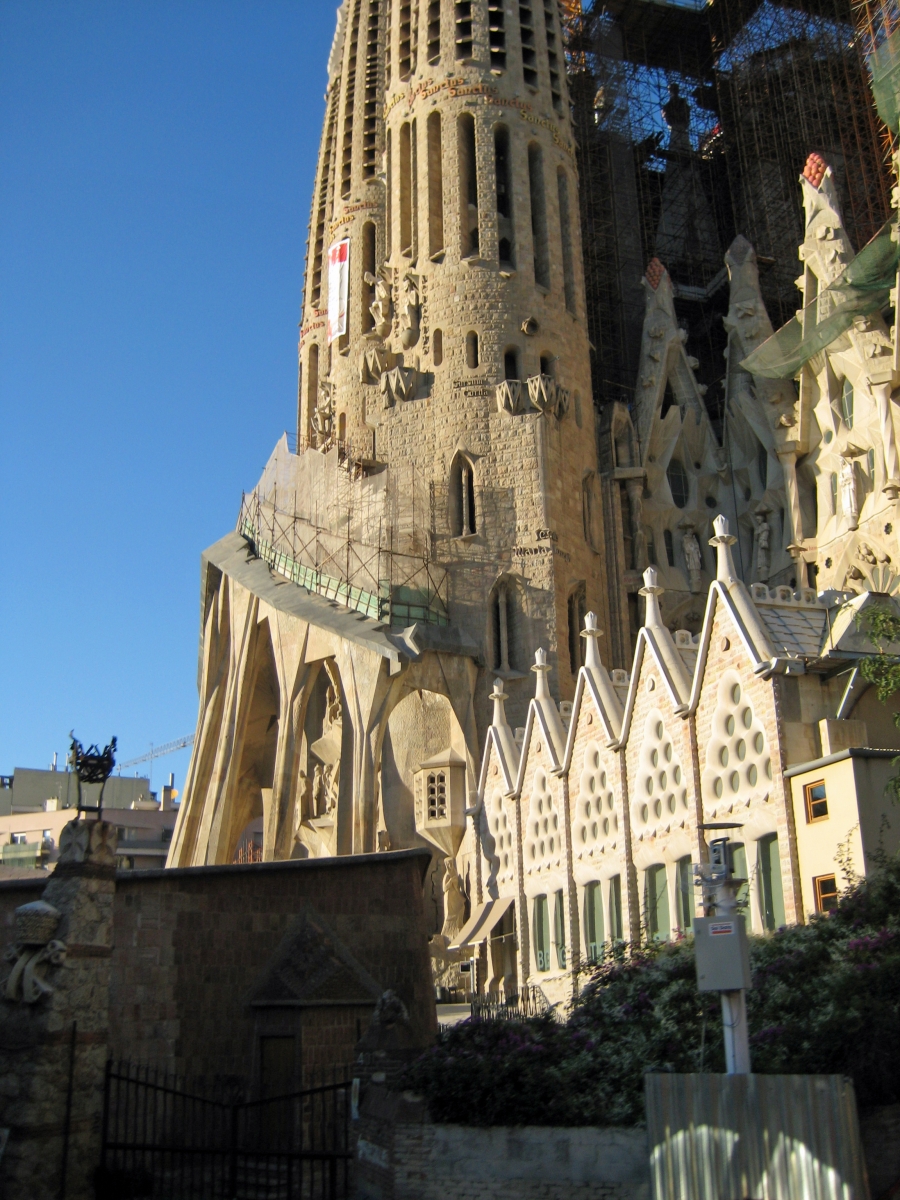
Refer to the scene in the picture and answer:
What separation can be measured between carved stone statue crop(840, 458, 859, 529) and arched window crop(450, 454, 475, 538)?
9.50 m

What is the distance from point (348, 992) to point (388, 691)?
16.9 m

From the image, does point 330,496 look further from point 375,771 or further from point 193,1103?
point 193,1103

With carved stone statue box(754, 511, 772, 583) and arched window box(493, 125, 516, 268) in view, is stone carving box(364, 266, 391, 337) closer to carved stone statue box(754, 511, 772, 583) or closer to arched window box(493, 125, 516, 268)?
arched window box(493, 125, 516, 268)

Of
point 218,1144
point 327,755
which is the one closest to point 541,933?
point 327,755

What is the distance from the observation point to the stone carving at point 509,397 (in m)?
35.9

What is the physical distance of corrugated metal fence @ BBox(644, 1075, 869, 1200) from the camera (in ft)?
31.9

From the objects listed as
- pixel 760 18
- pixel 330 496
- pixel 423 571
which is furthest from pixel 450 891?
pixel 760 18

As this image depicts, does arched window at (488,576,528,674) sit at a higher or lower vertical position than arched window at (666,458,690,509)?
lower

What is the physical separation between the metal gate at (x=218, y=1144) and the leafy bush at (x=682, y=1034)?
1.52m

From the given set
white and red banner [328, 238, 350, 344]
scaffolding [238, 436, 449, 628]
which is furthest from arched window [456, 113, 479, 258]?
scaffolding [238, 436, 449, 628]

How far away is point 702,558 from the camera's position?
39250 mm

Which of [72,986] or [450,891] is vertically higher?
[450,891]

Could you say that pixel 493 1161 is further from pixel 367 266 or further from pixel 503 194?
pixel 367 266

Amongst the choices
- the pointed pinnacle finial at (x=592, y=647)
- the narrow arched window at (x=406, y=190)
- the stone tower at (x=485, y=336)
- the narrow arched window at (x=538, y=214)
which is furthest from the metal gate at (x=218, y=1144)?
the narrow arched window at (x=406, y=190)
